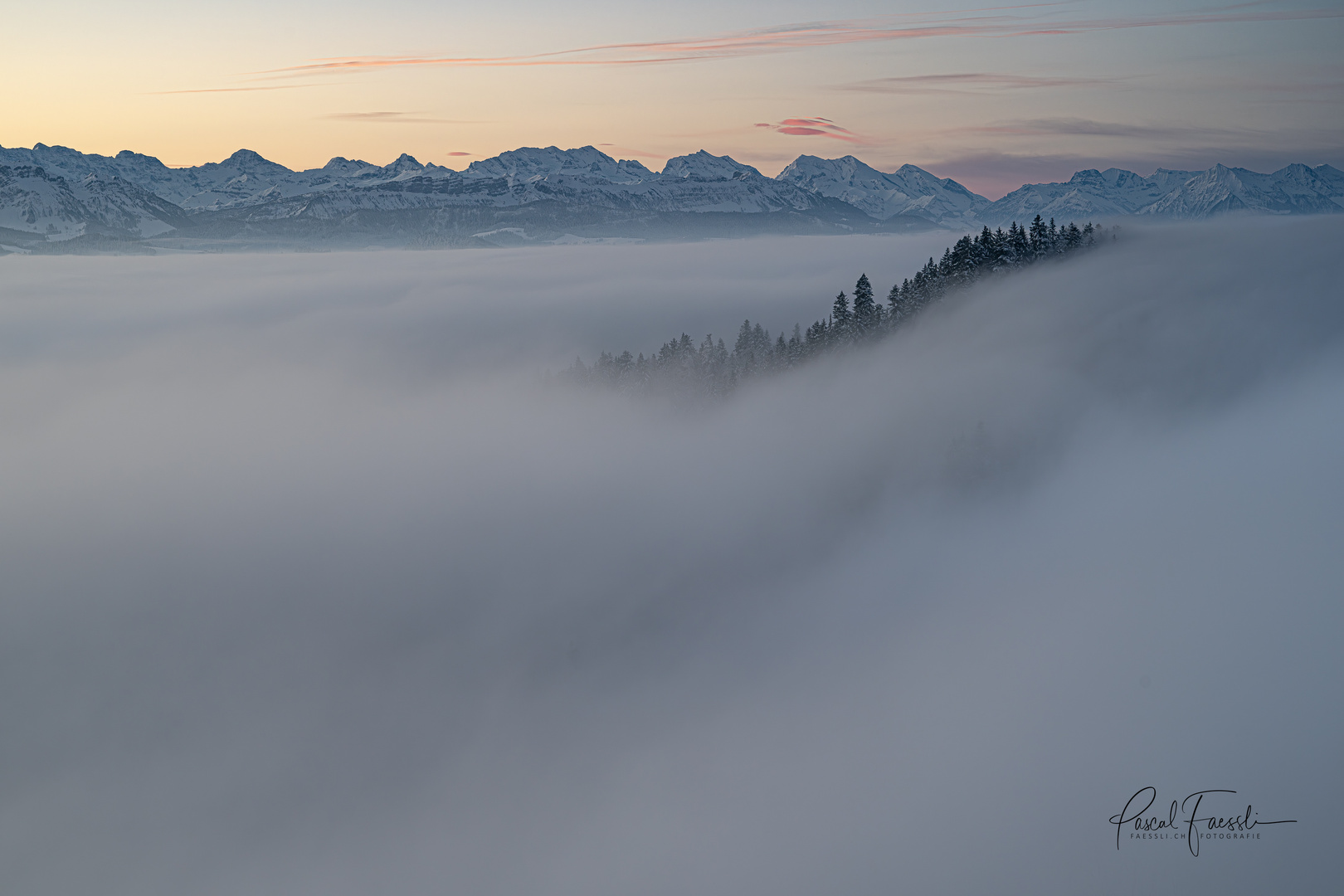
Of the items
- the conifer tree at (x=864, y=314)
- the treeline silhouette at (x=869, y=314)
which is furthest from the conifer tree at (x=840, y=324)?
the conifer tree at (x=864, y=314)

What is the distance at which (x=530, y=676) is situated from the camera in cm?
10388

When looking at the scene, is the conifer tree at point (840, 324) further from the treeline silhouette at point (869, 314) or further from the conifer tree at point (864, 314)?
the conifer tree at point (864, 314)

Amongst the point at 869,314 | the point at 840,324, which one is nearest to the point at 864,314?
the point at 869,314

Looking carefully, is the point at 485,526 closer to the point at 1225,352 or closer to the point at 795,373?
the point at 795,373

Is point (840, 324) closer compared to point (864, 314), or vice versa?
point (864, 314)

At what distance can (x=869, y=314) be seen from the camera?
104m

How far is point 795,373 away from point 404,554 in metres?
87.5

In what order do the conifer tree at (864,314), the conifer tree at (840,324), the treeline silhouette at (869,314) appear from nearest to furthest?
the treeline silhouette at (869,314) < the conifer tree at (864,314) < the conifer tree at (840,324)

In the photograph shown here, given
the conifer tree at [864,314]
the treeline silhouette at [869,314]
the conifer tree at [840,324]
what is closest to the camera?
the treeline silhouette at [869,314]

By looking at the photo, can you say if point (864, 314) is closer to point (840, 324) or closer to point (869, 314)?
point (869, 314)

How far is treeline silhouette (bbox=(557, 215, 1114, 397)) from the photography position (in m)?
104

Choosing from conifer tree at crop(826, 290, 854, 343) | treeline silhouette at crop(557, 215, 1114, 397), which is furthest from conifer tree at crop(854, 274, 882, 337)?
conifer tree at crop(826, 290, 854, 343)

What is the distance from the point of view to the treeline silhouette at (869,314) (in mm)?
103500

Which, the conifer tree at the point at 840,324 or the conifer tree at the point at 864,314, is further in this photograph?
the conifer tree at the point at 840,324
